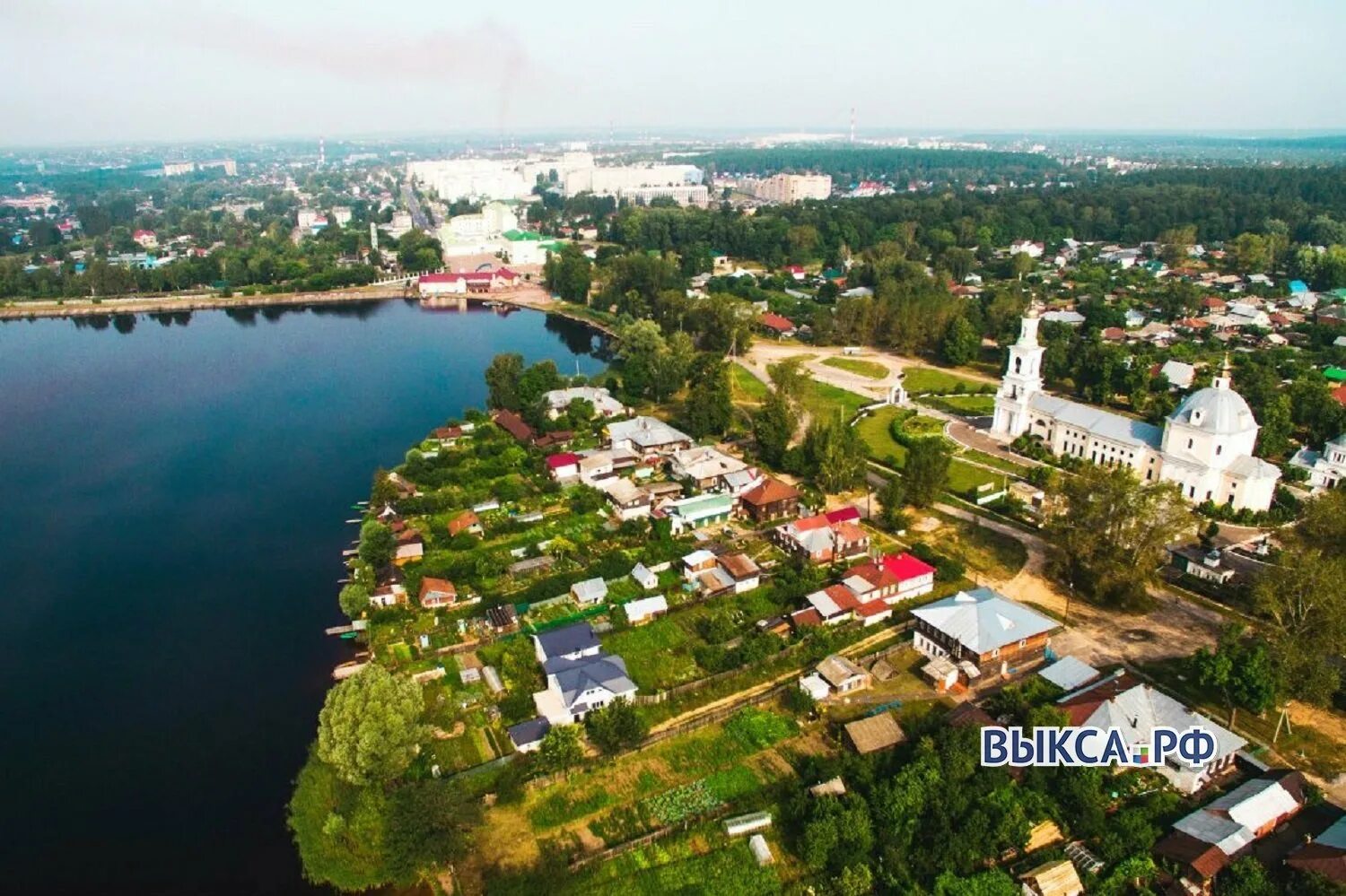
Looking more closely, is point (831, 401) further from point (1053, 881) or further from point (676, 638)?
point (1053, 881)

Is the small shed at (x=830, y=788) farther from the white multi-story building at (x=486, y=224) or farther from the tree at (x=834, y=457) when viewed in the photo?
the white multi-story building at (x=486, y=224)

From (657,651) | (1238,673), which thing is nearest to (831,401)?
(657,651)

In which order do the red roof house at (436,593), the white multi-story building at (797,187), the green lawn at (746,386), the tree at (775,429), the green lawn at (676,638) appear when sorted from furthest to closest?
the white multi-story building at (797,187), the green lawn at (746,386), the tree at (775,429), the red roof house at (436,593), the green lawn at (676,638)

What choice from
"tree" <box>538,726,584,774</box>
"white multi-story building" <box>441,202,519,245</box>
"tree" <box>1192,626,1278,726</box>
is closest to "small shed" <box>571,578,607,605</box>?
"tree" <box>538,726,584,774</box>

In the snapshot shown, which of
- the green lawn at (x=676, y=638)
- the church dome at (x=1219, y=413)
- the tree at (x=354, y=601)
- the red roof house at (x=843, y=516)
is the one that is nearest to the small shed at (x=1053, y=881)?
the green lawn at (x=676, y=638)

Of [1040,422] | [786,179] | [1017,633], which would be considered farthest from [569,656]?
[786,179]

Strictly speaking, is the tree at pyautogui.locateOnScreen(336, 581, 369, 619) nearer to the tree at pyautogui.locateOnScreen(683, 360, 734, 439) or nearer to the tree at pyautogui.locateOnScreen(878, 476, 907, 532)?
the tree at pyautogui.locateOnScreen(683, 360, 734, 439)
